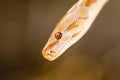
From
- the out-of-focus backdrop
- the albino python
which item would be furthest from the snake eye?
the out-of-focus backdrop

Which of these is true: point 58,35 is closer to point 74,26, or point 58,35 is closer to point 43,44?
point 74,26

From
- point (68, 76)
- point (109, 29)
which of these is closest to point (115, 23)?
point (109, 29)

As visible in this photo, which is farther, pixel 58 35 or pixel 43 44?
pixel 43 44

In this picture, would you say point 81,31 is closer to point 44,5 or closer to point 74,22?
point 74,22

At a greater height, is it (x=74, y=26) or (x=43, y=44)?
(x=43, y=44)

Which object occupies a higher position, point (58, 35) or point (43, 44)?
point (43, 44)

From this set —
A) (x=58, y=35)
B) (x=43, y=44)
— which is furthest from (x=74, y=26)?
(x=43, y=44)

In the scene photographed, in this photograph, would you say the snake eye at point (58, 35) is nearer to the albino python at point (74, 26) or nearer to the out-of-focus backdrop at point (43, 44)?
the albino python at point (74, 26)
